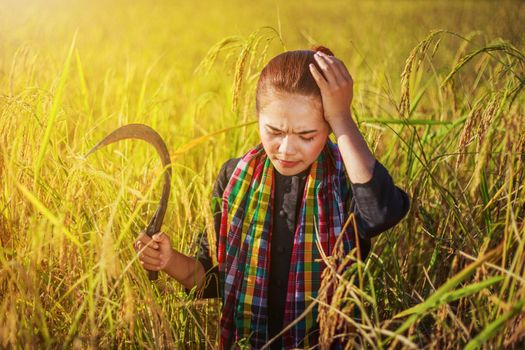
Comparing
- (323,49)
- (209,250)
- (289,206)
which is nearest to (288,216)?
(289,206)

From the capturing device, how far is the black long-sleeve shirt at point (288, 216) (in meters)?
1.55

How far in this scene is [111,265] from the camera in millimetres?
1259

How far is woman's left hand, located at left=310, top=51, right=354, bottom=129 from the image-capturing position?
5.24ft

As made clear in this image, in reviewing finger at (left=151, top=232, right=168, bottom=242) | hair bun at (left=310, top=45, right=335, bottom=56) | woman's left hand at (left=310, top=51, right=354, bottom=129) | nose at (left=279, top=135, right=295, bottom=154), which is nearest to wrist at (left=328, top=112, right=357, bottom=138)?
woman's left hand at (left=310, top=51, right=354, bottom=129)

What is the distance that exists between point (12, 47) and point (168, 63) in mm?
2642

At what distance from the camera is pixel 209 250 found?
183 cm

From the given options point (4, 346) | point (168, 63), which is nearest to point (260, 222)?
point (4, 346)

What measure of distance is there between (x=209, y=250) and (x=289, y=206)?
0.88ft

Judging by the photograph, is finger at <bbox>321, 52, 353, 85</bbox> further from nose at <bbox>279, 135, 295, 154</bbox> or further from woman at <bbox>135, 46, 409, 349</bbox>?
nose at <bbox>279, 135, 295, 154</bbox>

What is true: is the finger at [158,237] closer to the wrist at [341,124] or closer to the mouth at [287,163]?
the mouth at [287,163]

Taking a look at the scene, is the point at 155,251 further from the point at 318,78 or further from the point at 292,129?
the point at 318,78

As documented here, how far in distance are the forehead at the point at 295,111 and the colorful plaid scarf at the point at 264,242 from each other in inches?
6.6

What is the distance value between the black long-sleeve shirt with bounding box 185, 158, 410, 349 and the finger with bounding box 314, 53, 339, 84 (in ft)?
0.77

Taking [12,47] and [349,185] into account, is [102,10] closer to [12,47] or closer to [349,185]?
[12,47]
